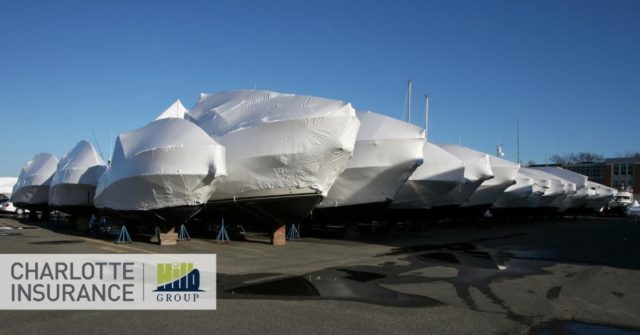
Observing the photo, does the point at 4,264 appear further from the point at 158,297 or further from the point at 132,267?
the point at 158,297

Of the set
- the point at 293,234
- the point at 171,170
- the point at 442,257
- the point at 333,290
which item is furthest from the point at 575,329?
the point at 293,234

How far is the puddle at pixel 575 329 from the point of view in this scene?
7.25m

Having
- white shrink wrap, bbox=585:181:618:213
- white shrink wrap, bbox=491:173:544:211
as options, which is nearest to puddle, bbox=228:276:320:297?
white shrink wrap, bbox=491:173:544:211

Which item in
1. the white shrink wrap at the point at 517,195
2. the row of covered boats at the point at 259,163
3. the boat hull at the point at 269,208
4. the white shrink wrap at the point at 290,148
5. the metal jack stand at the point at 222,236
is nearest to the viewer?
the row of covered boats at the point at 259,163

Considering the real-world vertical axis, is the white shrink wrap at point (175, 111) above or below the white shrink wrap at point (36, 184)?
above

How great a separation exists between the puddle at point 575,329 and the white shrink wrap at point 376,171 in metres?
14.6

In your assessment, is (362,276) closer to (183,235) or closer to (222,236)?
→ (222,236)

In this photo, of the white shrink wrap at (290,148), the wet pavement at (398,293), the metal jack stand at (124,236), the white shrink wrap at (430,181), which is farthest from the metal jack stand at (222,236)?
the white shrink wrap at (430,181)

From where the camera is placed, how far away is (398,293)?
9.76 meters

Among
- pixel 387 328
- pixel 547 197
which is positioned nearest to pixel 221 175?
pixel 387 328

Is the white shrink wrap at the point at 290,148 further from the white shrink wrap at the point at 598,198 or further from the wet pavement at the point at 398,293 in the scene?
the white shrink wrap at the point at 598,198

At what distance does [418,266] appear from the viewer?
1377cm

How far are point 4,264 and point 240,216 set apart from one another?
879cm

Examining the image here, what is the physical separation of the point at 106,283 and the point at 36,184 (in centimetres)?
2701
